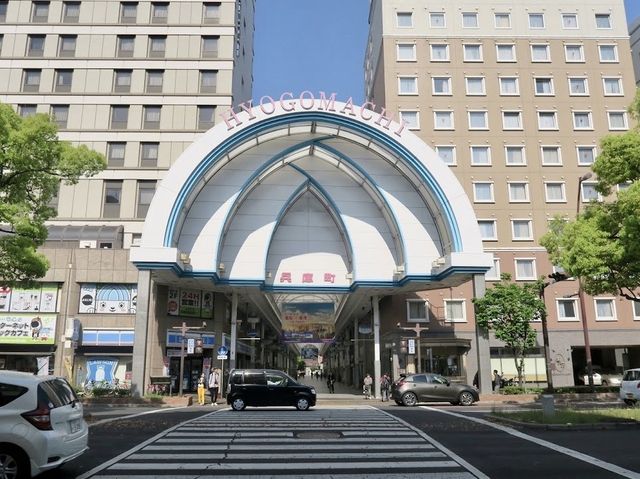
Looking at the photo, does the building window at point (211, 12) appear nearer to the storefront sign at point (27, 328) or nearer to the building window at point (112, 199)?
the building window at point (112, 199)

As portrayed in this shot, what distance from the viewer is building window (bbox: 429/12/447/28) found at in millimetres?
46250

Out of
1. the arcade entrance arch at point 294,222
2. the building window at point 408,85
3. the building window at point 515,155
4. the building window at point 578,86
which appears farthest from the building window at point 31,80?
the building window at point 578,86

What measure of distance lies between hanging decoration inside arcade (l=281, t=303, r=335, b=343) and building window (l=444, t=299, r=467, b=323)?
8.23m

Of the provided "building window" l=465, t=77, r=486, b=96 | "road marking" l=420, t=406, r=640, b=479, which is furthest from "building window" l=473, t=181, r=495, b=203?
"road marking" l=420, t=406, r=640, b=479

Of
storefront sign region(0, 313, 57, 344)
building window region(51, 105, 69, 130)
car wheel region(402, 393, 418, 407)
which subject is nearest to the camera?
car wheel region(402, 393, 418, 407)

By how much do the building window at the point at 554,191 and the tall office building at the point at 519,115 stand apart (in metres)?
0.08

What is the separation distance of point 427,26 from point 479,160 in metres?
12.5

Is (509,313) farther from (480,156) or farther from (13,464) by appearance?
(13,464)

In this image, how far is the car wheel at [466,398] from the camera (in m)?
26.0

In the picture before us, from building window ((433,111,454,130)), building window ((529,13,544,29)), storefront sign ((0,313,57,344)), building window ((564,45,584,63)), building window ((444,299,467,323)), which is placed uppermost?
building window ((529,13,544,29))

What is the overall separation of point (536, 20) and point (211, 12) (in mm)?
27207

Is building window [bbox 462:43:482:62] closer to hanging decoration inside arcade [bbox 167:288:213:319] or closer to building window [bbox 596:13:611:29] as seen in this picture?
building window [bbox 596:13:611:29]

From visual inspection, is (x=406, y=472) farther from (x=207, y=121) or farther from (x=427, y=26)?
(x=427, y=26)

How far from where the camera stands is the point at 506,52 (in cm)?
4566
